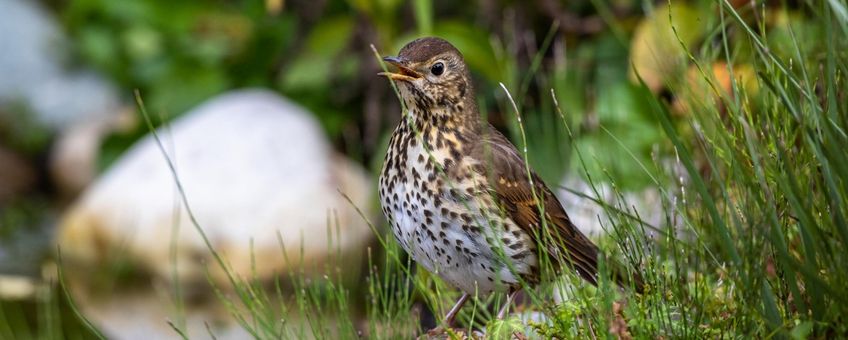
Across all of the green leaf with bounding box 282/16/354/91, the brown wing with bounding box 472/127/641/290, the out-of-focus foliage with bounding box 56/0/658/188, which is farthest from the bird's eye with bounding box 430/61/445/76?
the green leaf with bounding box 282/16/354/91

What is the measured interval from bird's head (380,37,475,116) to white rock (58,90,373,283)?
2.68m

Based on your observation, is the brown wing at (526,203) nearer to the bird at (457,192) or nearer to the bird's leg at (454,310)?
the bird at (457,192)

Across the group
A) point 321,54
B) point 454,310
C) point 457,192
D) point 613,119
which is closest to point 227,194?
point 321,54

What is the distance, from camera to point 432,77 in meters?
2.82

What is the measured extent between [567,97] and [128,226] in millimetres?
2176

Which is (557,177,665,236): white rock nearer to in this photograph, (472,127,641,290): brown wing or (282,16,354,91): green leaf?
(472,127,641,290): brown wing

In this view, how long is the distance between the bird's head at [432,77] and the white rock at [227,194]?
2680mm

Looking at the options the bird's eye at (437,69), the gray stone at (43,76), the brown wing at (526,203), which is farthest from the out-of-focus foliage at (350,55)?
the bird's eye at (437,69)

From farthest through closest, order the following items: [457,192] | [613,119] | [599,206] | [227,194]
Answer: [227,194] → [613,119] → [599,206] → [457,192]

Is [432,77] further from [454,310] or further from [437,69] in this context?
[454,310]

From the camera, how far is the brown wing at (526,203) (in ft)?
9.20

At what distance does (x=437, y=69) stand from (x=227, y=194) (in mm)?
3138

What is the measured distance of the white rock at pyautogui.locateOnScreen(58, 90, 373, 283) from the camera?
5703 mm

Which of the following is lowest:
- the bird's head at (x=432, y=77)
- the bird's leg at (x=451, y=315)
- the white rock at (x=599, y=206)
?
the bird's leg at (x=451, y=315)
